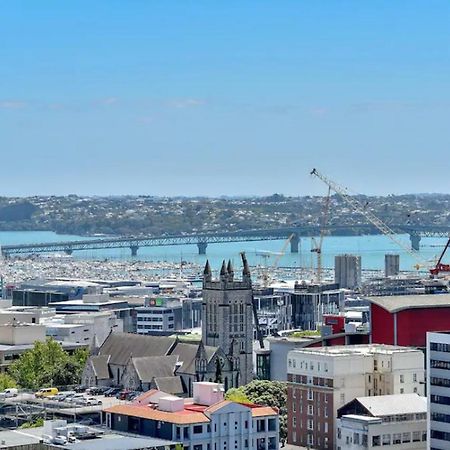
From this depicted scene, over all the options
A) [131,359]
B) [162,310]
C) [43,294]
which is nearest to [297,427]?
[131,359]

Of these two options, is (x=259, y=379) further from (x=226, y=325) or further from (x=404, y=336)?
(x=404, y=336)

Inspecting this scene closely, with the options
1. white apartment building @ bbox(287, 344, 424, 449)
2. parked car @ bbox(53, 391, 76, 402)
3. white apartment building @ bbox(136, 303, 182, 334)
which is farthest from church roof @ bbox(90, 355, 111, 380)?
white apartment building @ bbox(136, 303, 182, 334)

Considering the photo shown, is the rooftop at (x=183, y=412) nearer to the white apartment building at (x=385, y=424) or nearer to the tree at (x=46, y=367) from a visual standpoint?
the white apartment building at (x=385, y=424)

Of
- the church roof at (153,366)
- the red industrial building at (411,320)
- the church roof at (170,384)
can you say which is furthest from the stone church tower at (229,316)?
the red industrial building at (411,320)

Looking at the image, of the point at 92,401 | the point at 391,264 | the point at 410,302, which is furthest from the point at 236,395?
the point at 391,264

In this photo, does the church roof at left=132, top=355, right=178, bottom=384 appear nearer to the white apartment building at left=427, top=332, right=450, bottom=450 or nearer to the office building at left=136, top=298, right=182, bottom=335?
the white apartment building at left=427, top=332, right=450, bottom=450
